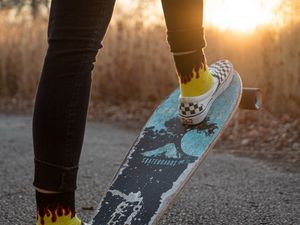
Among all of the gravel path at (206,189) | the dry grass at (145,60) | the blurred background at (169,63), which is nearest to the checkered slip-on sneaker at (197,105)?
the gravel path at (206,189)

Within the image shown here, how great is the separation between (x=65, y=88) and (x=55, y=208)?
1.05 ft

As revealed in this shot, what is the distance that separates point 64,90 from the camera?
1.40m

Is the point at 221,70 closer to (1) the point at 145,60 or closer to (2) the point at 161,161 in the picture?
(2) the point at 161,161

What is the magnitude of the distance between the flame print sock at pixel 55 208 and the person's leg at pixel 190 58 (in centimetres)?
79

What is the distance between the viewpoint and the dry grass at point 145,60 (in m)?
5.92

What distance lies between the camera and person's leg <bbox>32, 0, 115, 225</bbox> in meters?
1.40

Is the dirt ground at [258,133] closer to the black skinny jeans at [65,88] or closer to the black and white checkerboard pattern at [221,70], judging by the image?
the black and white checkerboard pattern at [221,70]

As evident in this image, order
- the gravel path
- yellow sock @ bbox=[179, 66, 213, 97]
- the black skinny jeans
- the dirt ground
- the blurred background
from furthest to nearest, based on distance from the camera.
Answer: the blurred background
the dirt ground
the gravel path
yellow sock @ bbox=[179, 66, 213, 97]
the black skinny jeans

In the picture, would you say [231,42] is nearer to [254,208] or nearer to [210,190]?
[210,190]

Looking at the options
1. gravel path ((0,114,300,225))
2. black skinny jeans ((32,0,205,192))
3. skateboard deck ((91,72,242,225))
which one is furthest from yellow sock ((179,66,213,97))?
black skinny jeans ((32,0,205,192))

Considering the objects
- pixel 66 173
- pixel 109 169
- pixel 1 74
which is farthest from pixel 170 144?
pixel 1 74

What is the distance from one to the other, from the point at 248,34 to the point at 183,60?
454 centimetres

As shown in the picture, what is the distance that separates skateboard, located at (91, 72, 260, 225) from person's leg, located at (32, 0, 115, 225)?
1.26 ft

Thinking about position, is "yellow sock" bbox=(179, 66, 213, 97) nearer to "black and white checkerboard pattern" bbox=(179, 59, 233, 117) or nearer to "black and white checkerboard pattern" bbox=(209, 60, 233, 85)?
"black and white checkerboard pattern" bbox=(179, 59, 233, 117)
